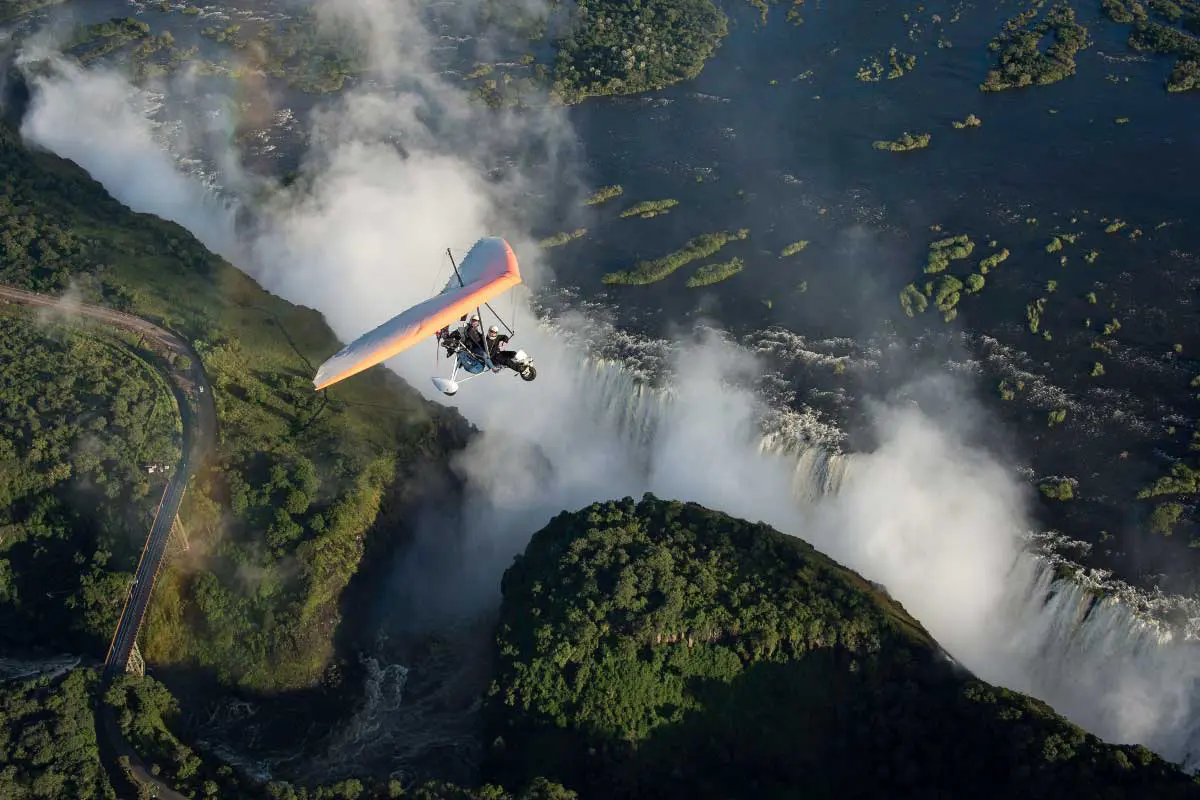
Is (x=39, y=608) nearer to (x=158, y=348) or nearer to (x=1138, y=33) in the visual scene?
(x=158, y=348)

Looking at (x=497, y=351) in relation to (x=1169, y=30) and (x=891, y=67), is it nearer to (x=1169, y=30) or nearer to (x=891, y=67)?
(x=891, y=67)

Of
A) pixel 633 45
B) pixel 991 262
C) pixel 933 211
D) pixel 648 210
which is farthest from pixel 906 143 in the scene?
pixel 633 45

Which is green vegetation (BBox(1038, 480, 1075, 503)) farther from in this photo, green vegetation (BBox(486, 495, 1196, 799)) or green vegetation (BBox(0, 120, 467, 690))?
green vegetation (BBox(0, 120, 467, 690))

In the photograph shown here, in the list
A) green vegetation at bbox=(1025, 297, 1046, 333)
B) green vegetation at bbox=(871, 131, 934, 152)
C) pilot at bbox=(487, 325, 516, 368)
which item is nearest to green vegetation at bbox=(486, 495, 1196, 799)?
pilot at bbox=(487, 325, 516, 368)

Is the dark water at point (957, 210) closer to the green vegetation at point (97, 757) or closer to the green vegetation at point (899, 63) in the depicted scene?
the green vegetation at point (899, 63)

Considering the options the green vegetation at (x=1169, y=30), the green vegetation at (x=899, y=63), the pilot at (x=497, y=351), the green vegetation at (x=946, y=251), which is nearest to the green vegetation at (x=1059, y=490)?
the green vegetation at (x=946, y=251)
